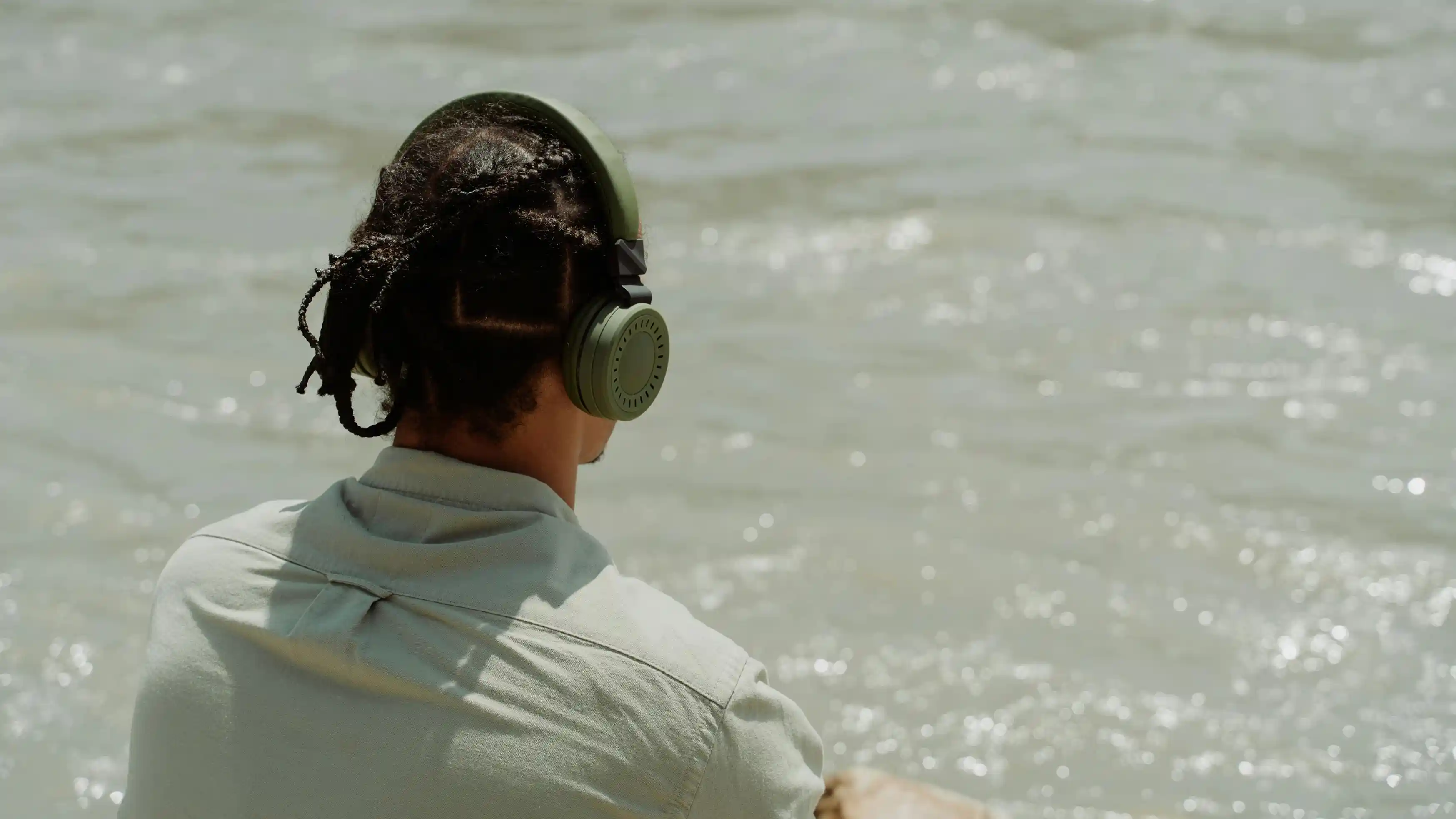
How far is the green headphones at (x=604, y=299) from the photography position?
59.6 inches

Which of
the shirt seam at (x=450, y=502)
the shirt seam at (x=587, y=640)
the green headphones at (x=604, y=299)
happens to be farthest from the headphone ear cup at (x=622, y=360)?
the shirt seam at (x=587, y=640)

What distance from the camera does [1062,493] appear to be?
3996mm

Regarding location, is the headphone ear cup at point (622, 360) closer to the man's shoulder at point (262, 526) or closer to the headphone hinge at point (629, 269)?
the headphone hinge at point (629, 269)

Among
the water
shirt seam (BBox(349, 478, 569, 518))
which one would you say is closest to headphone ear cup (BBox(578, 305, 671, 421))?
shirt seam (BBox(349, 478, 569, 518))

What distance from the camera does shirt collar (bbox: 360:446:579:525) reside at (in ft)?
4.90

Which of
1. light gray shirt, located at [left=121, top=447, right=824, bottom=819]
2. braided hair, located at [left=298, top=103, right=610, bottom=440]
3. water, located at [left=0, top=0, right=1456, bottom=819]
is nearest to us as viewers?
light gray shirt, located at [left=121, top=447, right=824, bottom=819]

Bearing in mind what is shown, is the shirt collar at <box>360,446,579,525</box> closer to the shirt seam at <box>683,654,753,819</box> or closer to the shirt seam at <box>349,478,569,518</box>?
the shirt seam at <box>349,478,569,518</box>

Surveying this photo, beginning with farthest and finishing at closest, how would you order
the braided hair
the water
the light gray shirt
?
1. the water
2. the braided hair
3. the light gray shirt

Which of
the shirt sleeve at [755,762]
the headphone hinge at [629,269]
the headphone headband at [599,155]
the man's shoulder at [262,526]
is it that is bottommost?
the shirt sleeve at [755,762]

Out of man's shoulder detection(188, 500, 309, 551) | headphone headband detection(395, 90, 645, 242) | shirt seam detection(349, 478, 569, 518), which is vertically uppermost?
headphone headband detection(395, 90, 645, 242)

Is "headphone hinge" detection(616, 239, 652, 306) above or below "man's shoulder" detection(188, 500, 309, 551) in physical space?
above

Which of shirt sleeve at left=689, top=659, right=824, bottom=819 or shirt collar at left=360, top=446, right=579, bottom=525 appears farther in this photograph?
shirt collar at left=360, top=446, right=579, bottom=525

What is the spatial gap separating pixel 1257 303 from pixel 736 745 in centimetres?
405

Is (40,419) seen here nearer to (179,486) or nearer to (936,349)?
(179,486)
